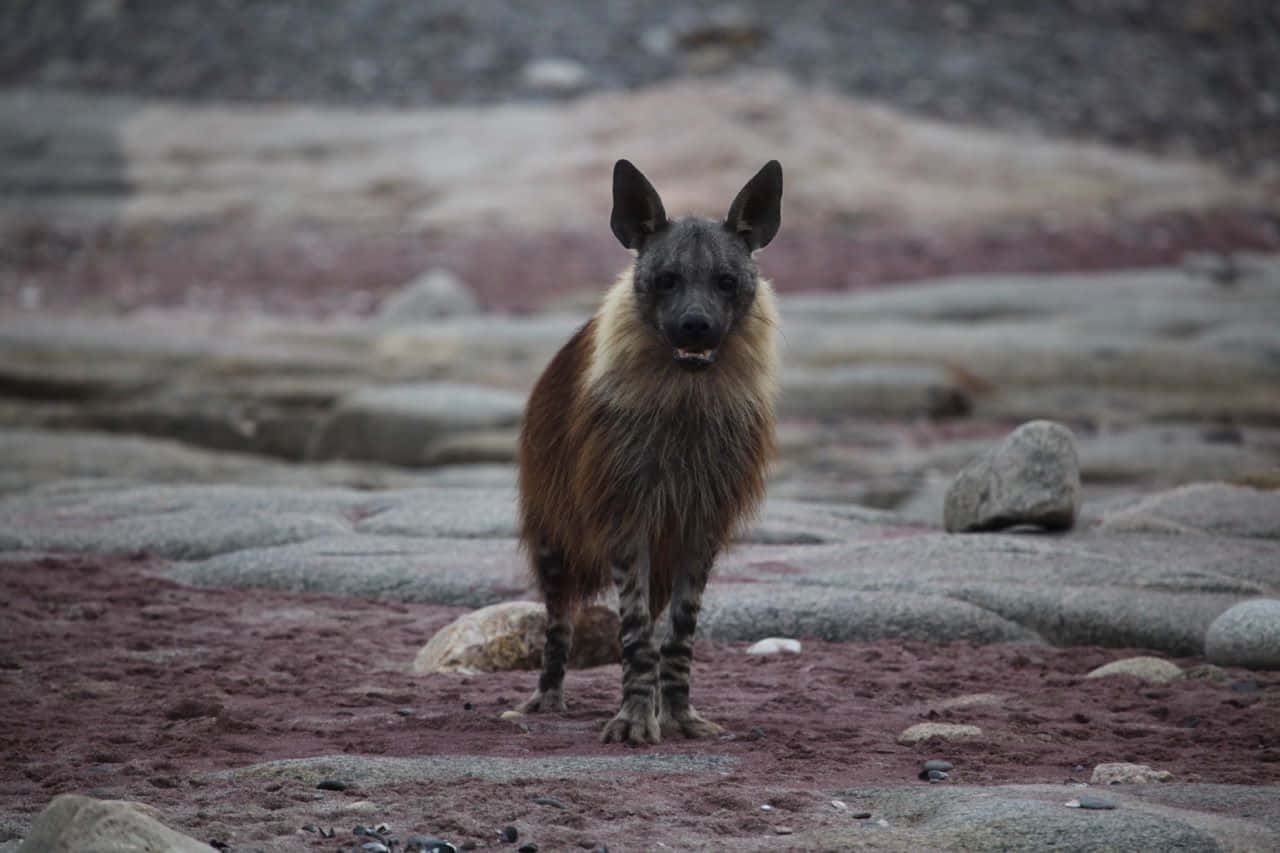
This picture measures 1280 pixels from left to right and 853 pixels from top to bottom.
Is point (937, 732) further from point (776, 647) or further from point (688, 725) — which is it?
point (776, 647)

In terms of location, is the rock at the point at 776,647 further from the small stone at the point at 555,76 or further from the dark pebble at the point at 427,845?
the small stone at the point at 555,76

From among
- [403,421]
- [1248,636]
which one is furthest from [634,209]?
[403,421]

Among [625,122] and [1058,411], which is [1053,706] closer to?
[1058,411]

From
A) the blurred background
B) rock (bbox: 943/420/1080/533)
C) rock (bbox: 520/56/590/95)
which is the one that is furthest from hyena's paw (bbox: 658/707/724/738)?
rock (bbox: 520/56/590/95)

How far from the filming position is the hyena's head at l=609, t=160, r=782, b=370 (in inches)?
255

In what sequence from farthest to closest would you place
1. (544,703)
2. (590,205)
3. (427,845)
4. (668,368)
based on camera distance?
(590,205) → (544,703) → (668,368) → (427,845)

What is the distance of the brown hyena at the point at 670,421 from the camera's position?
6.58m

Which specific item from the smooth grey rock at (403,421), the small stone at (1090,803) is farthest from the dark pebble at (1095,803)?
the smooth grey rock at (403,421)

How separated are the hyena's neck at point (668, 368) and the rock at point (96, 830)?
2.64 meters

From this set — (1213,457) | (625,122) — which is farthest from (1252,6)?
(1213,457)

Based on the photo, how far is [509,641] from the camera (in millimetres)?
7980

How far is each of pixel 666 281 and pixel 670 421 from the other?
1.77 feet

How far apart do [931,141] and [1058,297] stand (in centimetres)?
1099

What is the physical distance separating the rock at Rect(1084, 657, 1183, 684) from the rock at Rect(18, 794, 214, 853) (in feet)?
14.3
